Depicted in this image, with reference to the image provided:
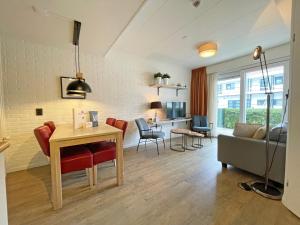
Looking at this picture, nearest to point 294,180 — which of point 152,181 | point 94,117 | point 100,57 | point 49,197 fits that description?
point 152,181

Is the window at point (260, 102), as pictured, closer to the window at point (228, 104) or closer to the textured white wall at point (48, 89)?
the window at point (228, 104)

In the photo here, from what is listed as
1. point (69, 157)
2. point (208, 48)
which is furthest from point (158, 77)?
point (69, 157)

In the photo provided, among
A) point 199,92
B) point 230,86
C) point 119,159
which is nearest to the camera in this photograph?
point 119,159

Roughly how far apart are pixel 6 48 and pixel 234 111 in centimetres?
582

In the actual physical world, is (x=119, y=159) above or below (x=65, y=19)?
below

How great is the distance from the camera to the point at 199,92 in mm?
5418

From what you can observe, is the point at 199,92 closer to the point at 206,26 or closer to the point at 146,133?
the point at 146,133

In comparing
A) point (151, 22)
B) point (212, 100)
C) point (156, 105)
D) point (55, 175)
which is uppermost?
point (151, 22)

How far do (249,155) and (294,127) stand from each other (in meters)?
0.93

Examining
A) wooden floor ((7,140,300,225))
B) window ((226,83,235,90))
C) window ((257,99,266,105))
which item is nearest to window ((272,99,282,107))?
window ((257,99,266,105))

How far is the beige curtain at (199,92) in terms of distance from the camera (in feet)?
17.4

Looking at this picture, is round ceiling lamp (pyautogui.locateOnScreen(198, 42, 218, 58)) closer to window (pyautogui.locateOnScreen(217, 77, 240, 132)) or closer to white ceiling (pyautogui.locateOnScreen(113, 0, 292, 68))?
white ceiling (pyautogui.locateOnScreen(113, 0, 292, 68))

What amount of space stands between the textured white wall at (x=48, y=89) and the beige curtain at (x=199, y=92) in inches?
90.0

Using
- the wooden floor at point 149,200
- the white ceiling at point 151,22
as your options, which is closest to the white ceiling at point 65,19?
the white ceiling at point 151,22
